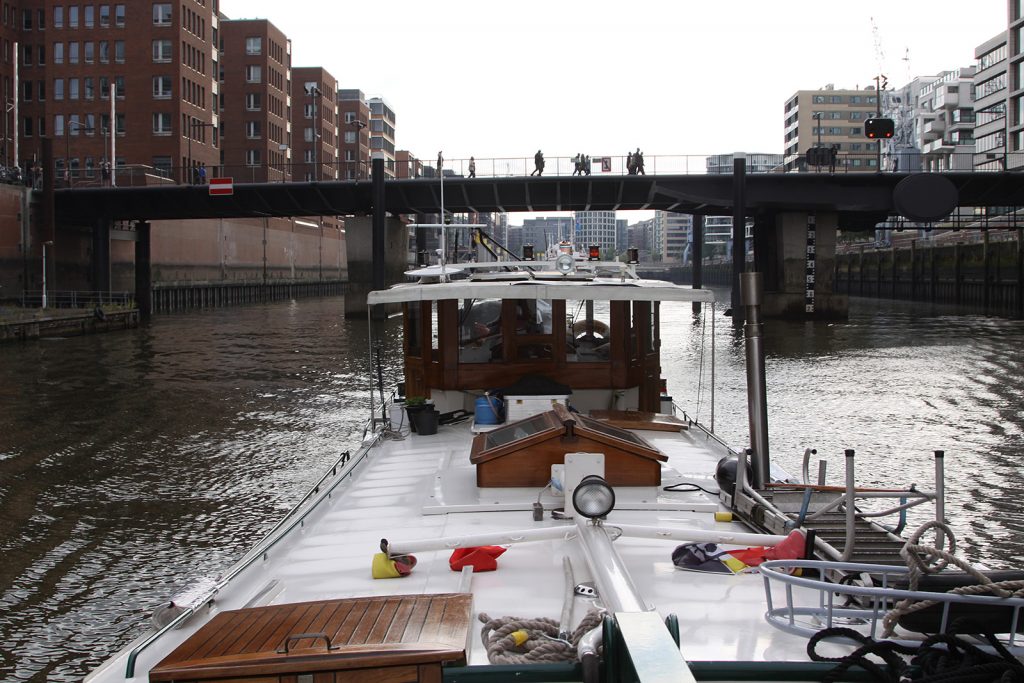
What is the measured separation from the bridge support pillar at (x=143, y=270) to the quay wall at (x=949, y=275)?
170 ft

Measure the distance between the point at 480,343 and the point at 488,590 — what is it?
19.1 feet

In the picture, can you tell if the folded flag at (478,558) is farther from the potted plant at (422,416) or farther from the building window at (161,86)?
the building window at (161,86)

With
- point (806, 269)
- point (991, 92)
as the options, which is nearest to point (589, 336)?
point (806, 269)

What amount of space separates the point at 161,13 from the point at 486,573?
84.5 m

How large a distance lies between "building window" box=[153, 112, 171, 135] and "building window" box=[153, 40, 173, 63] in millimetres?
4385

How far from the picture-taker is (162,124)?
81.2 metres

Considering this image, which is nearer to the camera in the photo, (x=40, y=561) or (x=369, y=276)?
(x=40, y=561)

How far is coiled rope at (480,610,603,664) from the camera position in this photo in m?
4.48

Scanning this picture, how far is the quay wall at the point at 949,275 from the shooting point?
205ft

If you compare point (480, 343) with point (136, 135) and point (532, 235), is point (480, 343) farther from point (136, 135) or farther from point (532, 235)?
point (136, 135)

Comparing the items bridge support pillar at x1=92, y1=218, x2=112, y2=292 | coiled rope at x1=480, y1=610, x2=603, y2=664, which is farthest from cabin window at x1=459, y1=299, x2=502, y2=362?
bridge support pillar at x1=92, y1=218, x2=112, y2=292

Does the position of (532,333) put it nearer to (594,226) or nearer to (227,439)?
(227,439)

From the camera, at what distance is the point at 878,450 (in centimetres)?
1833

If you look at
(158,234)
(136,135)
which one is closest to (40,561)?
(158,234)
